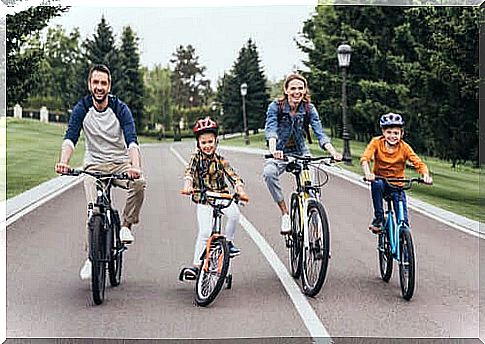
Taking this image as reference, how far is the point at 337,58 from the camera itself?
9.93 metres

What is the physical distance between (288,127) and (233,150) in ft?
5.41

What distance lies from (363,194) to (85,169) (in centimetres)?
308

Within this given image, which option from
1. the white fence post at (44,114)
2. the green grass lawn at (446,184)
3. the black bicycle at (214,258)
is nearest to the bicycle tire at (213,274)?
the black bicycle at (214,258)

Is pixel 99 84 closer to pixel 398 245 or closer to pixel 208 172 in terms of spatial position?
pixel 208 172

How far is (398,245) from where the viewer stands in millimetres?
5875

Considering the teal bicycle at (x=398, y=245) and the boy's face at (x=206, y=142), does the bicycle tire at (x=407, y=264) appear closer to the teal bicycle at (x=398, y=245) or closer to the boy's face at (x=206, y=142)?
the teal bicycle at (x=398, y=245)

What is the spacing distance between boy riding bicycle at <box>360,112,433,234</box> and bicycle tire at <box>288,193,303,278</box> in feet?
1.86

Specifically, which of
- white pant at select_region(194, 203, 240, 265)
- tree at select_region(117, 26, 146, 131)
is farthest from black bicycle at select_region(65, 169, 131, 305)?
tree at select_region(117, 26, 146, 131)

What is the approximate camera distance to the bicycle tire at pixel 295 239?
6.21 metres

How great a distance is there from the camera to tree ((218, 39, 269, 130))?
26.3 feet

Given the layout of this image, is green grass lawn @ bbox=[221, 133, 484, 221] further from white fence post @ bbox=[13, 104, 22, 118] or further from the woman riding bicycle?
white fence post @ bbox=[13, 104, 22, 118]

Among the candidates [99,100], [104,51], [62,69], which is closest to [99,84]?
[99,100]

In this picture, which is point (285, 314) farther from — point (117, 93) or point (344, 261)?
point (117, 93)

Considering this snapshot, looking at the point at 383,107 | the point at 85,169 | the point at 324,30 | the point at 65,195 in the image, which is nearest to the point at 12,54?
the point at 65,195
